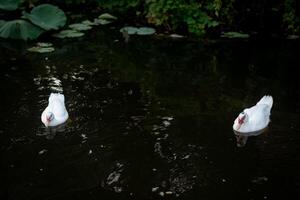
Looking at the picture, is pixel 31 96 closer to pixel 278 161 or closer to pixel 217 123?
pixel 217 123

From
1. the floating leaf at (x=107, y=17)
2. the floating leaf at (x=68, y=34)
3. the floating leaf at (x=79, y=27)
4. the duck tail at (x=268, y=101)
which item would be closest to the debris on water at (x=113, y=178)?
the duck tail at (x=268, y=101)

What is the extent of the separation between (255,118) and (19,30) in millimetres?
7255

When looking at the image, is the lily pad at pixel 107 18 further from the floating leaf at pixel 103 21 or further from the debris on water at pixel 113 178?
the debris on water at pixel 113 178

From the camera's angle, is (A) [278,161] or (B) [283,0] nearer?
→ (A) [278,161]

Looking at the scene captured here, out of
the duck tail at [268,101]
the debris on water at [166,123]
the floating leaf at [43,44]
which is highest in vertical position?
the duck tail at [268,101]

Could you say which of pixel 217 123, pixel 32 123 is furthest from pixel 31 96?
pixel 217 123

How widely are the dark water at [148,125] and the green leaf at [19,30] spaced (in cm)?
82

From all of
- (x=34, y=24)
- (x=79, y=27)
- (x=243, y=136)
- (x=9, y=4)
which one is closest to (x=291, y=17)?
(x=79, y=27)

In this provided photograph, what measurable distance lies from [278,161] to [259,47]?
617 cm

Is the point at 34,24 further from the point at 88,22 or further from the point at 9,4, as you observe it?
the point at 88,22

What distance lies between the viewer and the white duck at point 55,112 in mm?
8383

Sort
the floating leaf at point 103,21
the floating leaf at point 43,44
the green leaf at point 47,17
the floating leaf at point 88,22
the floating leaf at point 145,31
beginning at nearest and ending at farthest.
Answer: the floating leaf at point 43,44 < the green leaf at point 47,17 < the floating leaf at point 145,31 < the floating leaf at point 88,22 < the floating leaf at point 103,21

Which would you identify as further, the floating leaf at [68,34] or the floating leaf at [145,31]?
the floating leaf at [145,31]

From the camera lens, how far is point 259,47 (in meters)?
13.1
